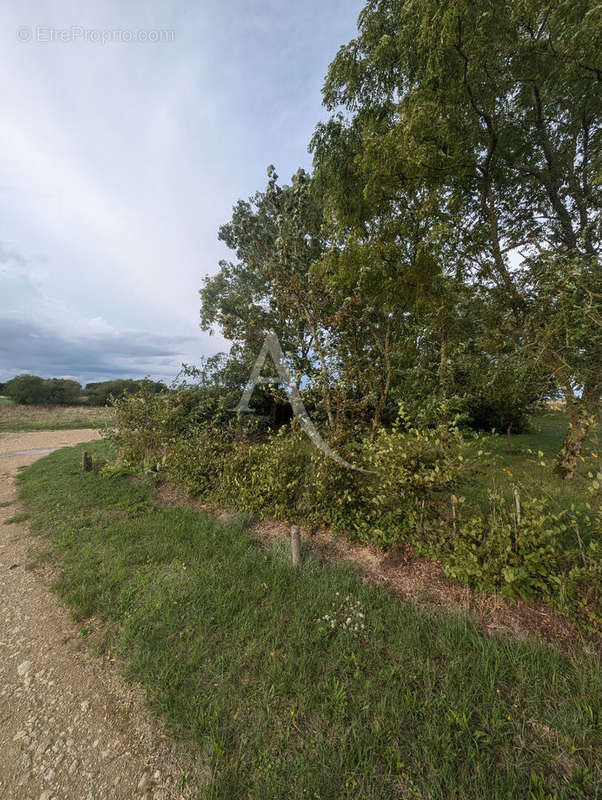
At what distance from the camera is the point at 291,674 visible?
215cm

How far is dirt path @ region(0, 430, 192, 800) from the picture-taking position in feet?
5.49

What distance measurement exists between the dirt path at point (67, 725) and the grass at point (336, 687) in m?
0.15

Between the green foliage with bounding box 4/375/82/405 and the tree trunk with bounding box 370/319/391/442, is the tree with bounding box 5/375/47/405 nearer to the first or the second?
the green foliage with bounding box 4/375/82/405

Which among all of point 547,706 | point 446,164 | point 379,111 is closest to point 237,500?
point 547,706

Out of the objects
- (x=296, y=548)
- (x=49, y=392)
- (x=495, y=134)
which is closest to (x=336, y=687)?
(x=296, y=548)

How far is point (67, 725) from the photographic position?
1983mm

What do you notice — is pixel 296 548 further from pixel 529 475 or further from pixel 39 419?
pixel 39 419

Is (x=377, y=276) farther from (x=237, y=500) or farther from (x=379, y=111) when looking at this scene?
(x=237, y=500)

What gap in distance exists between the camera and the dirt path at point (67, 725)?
5.49 feet

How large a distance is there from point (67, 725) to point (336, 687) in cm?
193

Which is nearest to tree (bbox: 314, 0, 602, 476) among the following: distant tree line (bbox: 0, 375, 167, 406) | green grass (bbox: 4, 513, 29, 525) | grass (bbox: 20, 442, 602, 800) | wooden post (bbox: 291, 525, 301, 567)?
grass (bbox: 20, 442, 602, 800)

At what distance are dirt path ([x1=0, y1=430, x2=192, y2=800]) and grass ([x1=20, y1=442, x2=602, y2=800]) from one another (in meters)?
0.15

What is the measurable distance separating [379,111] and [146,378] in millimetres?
8475

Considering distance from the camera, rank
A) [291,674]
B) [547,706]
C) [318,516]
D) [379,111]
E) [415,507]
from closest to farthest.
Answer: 1. [547,706]
2. [291,674]
3. [415,507]
4. [318,516]
5. [379,111]
